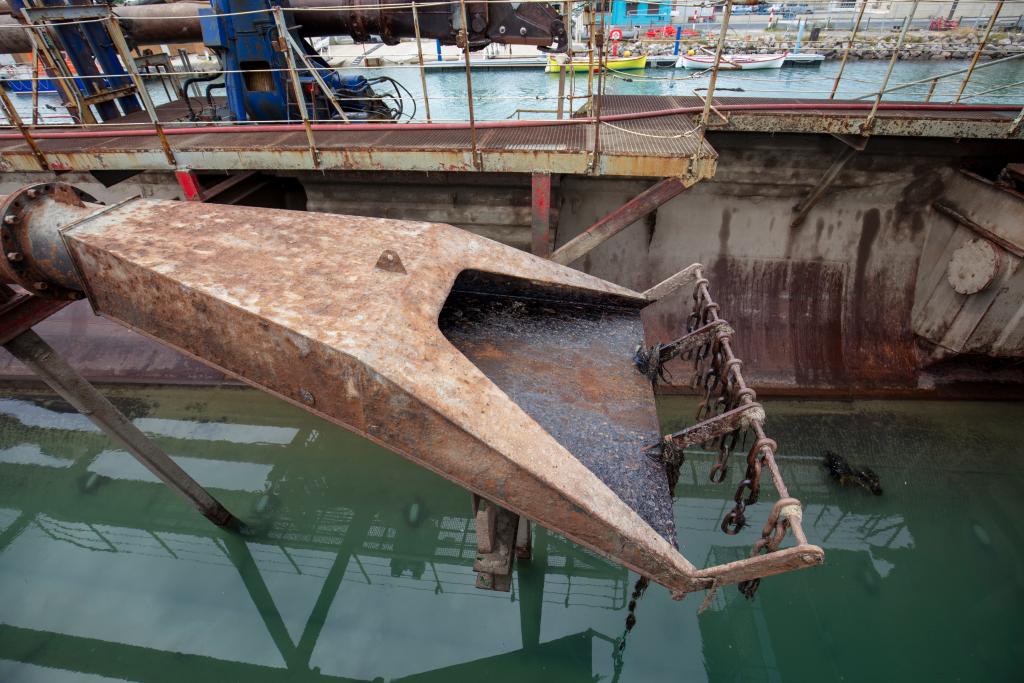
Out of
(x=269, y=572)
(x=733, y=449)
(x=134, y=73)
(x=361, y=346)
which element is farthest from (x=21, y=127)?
(x=733, y=449)

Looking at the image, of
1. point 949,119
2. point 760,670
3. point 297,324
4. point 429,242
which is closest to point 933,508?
point 760,670

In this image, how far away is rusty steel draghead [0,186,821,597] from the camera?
196 centimetres

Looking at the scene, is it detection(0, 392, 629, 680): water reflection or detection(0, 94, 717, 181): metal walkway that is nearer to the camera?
detection(0, 392, 629, 680): water reflection

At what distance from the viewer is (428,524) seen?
15.0 ft

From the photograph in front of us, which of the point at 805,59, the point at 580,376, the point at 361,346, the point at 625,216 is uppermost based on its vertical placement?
the point at 361,346

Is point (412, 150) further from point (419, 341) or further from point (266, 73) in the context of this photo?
point (266, 73)

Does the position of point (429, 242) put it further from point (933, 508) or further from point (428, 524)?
point (933, 508)

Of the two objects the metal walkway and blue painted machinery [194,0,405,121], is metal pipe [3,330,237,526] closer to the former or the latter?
the metal walkway

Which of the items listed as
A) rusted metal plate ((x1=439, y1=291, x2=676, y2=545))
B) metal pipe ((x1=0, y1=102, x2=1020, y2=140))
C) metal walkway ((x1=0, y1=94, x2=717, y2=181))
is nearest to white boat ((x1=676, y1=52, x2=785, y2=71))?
metal pipe ((x1=0, y1=102, x2=1020, y2=140))

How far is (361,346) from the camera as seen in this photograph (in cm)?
192

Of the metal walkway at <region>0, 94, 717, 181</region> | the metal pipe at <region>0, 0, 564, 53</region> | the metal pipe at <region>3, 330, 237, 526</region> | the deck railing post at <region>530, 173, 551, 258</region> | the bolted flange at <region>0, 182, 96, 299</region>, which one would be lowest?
the metal pipe at <region>3, 330, 237, 526</region>

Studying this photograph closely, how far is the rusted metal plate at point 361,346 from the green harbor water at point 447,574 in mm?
2372

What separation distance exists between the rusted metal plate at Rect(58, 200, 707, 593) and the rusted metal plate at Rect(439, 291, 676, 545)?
0.12 meters

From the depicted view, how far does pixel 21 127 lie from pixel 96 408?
294 centimetres
